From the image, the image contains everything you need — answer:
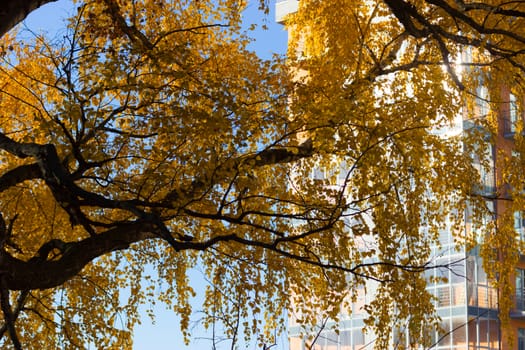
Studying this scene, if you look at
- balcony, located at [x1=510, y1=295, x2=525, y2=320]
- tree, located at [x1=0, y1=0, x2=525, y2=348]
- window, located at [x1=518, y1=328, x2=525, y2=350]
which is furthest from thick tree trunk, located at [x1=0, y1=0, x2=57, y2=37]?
window, located at [x1=518, y1=328, x2=525, y2=350]

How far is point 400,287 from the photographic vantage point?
33.0ft

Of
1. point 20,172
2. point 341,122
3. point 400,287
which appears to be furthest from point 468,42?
point 20,172

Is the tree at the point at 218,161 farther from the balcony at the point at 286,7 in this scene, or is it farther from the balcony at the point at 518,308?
the balcony at the point at 286,7

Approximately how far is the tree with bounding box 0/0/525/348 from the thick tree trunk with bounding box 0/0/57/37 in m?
0.58

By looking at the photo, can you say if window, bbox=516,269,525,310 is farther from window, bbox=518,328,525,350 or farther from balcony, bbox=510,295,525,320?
window, bbox=518,328,525,350

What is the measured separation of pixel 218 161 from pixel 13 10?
2370 millimetres

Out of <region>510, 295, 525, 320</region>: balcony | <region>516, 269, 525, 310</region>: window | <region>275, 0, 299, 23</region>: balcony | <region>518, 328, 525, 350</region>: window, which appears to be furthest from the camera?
<region>275, 0, 299, 23</region>: balcony

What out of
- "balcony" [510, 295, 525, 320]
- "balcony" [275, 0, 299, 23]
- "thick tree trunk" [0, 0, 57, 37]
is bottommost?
"thick tree trunk" [0, 0, 57, 37]

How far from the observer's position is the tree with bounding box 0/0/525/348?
23.4 feet

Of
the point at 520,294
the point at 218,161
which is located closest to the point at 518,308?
the point at 520,294

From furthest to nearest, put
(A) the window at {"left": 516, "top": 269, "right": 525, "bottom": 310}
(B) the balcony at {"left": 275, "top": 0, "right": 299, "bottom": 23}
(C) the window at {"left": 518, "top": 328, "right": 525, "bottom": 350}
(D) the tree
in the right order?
(B) the balcony at {"left": 275, "top": 0, "right": 299, "bottom": 23} < (C) the window at {"left": 518, "top": 328, "right": 525, "bottom": 350} < (A) the window at {"left": 516, "top": 269, "right": 525, "bottom": 310} < (D) the tree

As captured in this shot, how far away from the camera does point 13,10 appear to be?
586 centimetres

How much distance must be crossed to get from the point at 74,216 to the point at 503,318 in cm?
828

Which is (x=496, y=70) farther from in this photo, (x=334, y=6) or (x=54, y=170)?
(x=54, y=170)
